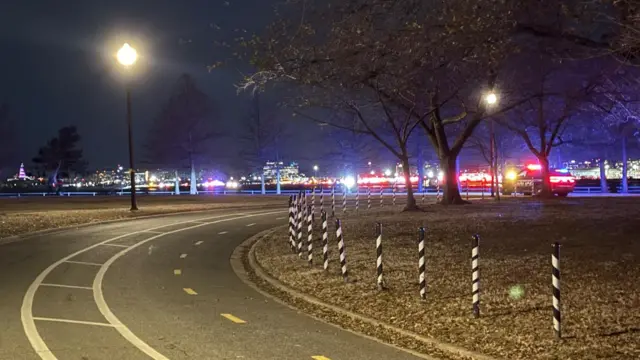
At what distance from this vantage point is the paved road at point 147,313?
7.34 meters

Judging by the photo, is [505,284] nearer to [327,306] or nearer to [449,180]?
[327,306]

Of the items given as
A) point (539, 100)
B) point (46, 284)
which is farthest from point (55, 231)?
point (539, 100)

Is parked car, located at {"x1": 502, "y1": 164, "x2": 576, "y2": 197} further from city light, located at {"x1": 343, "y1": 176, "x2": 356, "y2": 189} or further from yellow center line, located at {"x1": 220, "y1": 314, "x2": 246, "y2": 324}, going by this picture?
yellow center line, located at {"x1": 220, "y1": 314, "x2": 246, "y2": 324}

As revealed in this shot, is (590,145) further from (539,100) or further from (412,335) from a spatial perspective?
(412,335)

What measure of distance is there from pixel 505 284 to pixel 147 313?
5.70m

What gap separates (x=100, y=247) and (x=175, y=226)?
7149 mm

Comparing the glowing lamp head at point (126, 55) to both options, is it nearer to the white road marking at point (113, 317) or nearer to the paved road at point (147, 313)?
the paved road at point (147, 313)

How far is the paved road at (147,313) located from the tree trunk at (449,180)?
1674 cm

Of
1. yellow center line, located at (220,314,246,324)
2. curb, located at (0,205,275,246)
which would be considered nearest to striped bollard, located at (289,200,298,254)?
yellow center line, located at (220,314,246,324)

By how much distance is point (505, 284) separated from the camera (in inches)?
397

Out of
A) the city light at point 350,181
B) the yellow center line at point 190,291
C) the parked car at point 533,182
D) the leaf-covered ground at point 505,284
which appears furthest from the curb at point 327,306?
the city light at point 350,181

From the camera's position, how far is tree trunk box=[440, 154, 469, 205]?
31531 mm

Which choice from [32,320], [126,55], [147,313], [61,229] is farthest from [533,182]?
[32,320]

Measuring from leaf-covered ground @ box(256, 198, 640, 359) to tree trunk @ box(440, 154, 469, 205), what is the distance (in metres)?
12.9
